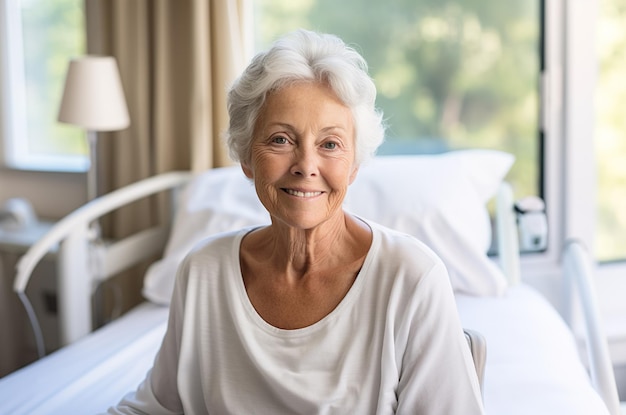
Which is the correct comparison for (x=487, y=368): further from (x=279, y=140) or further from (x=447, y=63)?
(x=447, y=63)

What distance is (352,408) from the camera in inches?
47.3

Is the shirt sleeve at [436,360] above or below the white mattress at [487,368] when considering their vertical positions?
above

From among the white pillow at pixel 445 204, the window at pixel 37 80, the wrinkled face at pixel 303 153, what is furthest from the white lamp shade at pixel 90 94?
the wrinkled face at pixel 303 153

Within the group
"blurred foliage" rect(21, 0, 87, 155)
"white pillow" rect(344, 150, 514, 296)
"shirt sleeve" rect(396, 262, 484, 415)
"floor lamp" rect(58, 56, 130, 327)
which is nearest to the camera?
"shirt sleeve" rect(396, 262, 484, 415)

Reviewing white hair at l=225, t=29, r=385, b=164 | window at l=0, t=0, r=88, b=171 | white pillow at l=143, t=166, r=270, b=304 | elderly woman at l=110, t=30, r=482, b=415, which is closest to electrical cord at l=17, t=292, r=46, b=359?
white pillow at l=143, t=166, r=270, b=304

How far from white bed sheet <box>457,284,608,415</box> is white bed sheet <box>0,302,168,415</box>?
773 millimetres

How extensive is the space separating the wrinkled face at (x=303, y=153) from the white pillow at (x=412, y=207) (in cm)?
86

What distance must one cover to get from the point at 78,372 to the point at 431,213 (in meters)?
0.97

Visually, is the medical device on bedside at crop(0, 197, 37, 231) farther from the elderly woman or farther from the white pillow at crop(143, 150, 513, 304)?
the elderly woman

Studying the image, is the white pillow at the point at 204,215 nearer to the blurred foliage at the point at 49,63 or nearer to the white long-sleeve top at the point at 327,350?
the white long-sleeve top at the point at 327,350

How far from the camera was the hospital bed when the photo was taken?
1.60m

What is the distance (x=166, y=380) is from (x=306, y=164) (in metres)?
0.47

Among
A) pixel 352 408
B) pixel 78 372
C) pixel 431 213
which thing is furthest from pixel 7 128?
pixel 352 408

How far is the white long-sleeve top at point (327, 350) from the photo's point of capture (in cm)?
115
